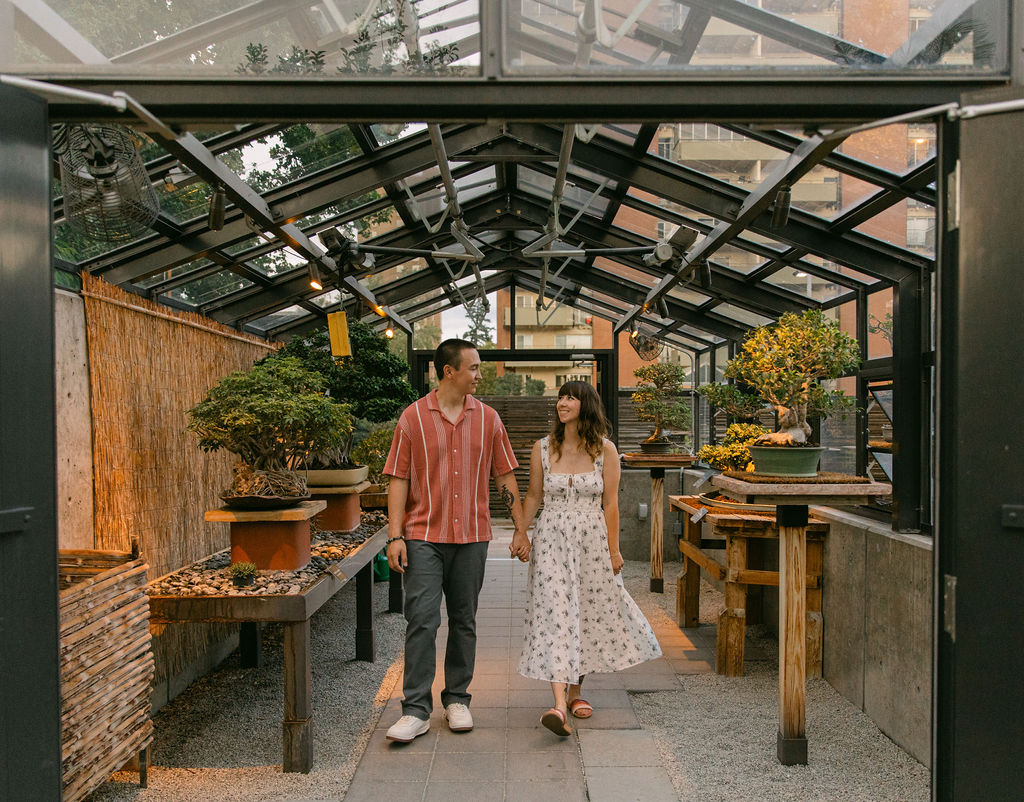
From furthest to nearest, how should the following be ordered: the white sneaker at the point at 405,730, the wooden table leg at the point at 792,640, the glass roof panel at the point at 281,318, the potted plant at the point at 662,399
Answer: the potted plant at the point at 662,399 → the glass roof panel at the point at 281,318 → the white sneaker at the point at 405,730 → the wooden table leg at the point at 792,640

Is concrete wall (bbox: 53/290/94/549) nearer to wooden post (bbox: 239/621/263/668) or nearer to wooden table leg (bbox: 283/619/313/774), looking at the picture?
wooden table leg (bbox: 283/619/313/774)

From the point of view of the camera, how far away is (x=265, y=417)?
3816mm

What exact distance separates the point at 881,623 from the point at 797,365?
4.12ft

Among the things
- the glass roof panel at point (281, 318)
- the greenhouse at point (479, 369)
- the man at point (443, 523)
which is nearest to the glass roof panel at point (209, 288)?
the greenhouse at point (479, 369)

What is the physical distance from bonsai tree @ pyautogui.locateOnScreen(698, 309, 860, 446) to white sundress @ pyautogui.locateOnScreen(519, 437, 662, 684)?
0.81m

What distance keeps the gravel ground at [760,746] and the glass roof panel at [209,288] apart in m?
3.74

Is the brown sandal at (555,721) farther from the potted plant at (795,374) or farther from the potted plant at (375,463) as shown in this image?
the potted plant at (375,463)

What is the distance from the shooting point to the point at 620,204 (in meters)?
6.07

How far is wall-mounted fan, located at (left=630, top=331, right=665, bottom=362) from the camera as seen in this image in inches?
342

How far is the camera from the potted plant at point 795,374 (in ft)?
11.2

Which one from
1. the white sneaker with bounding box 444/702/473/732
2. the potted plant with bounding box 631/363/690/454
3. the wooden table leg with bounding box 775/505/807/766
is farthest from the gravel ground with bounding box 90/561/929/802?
the potted plant with bounding box 631/363/690/454

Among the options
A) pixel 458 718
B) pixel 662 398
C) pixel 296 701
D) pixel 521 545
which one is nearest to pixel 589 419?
pixel 521 545

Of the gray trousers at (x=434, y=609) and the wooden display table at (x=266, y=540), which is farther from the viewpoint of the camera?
the wooden display table at (x=266, y=540)

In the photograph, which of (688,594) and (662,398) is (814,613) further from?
(662,398)
